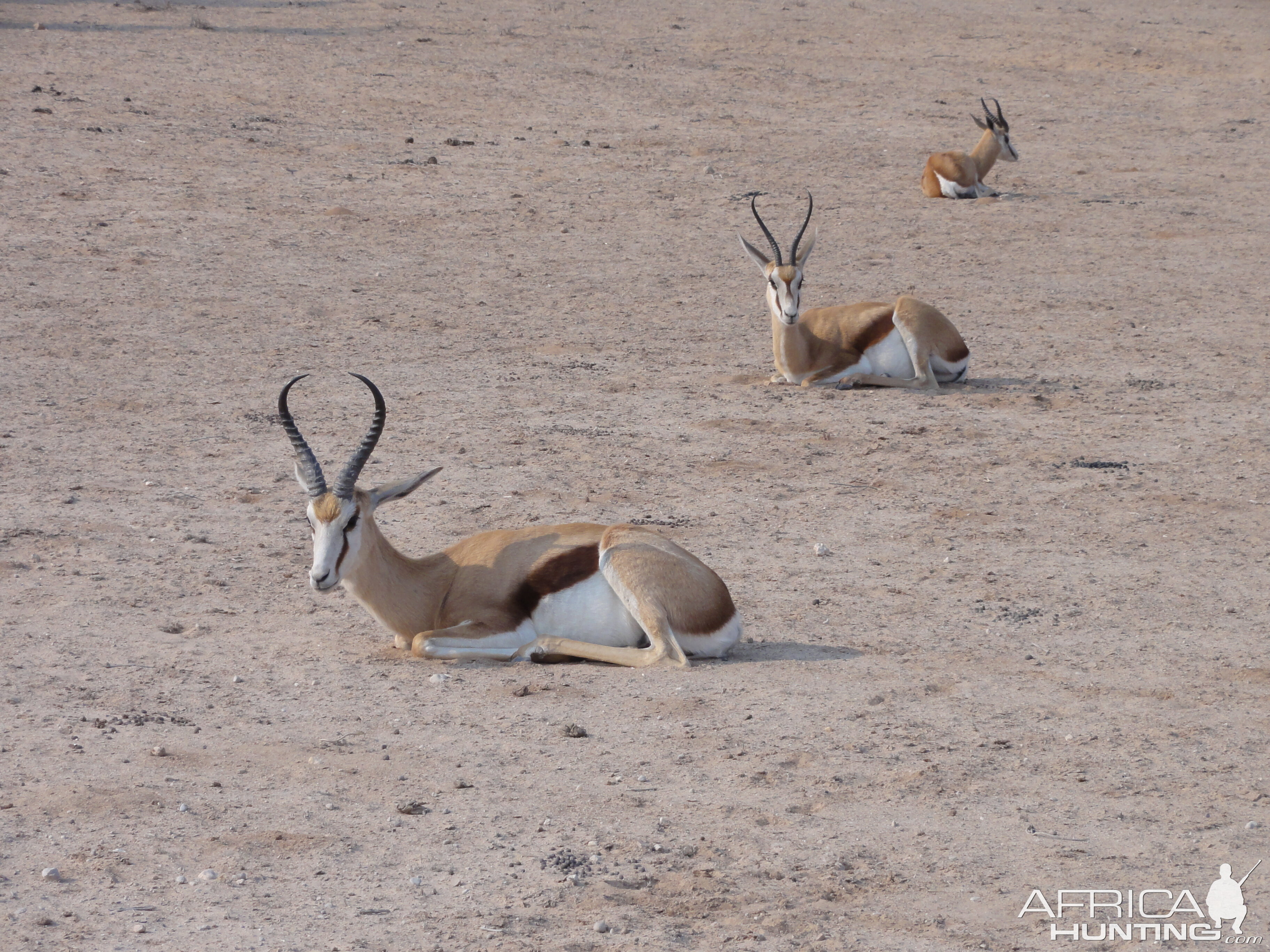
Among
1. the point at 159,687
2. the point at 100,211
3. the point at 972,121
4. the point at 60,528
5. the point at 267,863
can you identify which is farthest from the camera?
the point at 972,121

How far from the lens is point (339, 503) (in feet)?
21.3

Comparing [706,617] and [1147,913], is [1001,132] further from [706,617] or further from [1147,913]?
[1147,913]

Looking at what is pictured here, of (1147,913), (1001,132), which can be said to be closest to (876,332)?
(1147,913)

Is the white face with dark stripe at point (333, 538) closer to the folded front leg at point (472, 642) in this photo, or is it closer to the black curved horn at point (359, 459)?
the black curved horn at point (359, 459)

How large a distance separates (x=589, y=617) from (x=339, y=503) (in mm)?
1095

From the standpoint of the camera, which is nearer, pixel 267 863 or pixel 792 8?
pixel 267 863

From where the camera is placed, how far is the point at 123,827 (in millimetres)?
4961

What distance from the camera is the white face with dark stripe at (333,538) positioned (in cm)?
630

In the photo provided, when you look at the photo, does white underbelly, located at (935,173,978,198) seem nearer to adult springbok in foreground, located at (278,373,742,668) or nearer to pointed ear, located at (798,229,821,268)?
pointed ear, located at (798,229,821,268)

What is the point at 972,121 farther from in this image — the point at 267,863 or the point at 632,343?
the point at 267,863

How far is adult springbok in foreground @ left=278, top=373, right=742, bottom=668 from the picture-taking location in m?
6.51

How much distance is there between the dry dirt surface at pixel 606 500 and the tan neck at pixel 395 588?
6.8 inches

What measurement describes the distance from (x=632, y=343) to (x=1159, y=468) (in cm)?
418

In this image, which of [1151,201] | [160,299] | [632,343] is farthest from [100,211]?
[1151,201]
